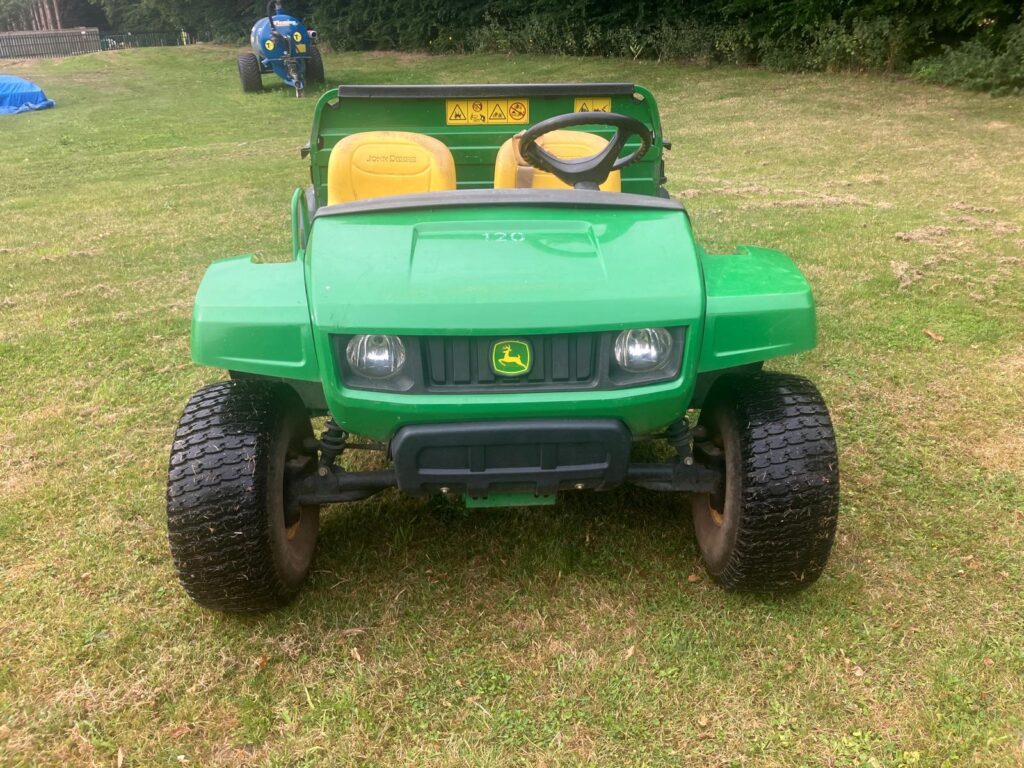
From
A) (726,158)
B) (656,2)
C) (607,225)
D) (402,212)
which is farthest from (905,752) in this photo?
(656,2)

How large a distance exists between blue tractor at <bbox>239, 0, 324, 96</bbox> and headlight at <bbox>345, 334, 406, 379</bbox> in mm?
15762

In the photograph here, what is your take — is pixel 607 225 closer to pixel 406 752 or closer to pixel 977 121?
pixel 406 752

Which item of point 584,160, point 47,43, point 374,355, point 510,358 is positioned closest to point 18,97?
point 584,160

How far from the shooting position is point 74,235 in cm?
686

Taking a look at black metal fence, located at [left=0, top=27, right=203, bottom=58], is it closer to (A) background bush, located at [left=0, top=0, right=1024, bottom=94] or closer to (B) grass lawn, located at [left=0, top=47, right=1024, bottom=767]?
(A) background bush, located at [left=0, top=0, right=1024, bottom=94]

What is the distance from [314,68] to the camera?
695 inches

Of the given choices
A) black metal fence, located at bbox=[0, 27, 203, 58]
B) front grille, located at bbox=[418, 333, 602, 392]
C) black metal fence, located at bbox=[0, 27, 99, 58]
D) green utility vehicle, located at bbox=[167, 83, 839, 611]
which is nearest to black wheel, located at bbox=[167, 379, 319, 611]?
green utility vehicle, located at bbox=[167, 83, 839, 611]

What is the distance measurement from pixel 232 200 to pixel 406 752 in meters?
6.94

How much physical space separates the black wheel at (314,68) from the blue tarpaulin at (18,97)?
502cm

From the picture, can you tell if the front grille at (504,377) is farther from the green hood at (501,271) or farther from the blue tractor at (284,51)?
the blue tractor at (284,51)

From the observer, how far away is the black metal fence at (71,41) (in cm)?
3603

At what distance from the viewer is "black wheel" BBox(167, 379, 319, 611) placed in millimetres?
2209

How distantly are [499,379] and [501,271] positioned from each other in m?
0.27

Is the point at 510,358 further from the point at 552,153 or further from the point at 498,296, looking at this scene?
the point at 552,153
